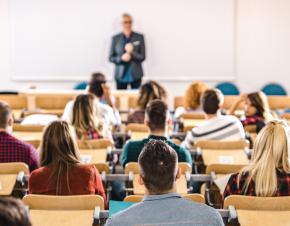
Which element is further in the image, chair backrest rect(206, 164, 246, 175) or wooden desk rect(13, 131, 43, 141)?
wooden desk rect(13, 131, 43, 141)

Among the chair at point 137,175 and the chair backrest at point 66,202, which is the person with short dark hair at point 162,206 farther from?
the chair at point 137,175

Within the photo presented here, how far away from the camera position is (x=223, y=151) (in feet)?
17.2

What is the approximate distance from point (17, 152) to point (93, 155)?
665 mm

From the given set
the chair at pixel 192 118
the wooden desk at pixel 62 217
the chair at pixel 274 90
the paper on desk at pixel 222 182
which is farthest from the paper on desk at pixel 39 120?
the chair at pixel 274 90

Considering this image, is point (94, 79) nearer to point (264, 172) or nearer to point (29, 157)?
point (29, 157)

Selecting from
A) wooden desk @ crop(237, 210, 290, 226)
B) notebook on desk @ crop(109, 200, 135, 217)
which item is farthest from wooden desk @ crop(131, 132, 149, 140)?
wooden desk @ crop(237, 210, 290, 226)

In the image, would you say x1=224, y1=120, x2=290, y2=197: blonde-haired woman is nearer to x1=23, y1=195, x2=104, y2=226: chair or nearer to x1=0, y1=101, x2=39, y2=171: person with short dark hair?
x1=23, y1=195, x2=104, y2=226: chair

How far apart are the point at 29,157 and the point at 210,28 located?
21.5 feet

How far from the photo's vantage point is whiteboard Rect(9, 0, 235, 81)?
35.1 feet

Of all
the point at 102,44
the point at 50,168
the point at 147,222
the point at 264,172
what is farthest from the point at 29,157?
the point at 102,44

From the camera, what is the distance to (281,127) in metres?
3.94

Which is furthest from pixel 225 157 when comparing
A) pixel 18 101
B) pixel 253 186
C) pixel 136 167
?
pixel 18 101

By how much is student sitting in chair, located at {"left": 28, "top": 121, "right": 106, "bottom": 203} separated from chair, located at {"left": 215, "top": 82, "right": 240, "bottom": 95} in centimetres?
691

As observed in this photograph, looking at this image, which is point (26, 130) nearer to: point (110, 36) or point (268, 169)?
point (268, 169)
